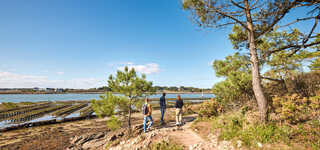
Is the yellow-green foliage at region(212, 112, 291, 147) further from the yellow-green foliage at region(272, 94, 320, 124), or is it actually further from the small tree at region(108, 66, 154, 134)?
the small tree at region(108, 66, 154, 134)

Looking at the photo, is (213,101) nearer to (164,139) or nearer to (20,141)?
(164,139)

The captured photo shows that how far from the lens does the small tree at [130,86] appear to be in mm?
9617

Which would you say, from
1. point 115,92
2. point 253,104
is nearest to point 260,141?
point 253,104

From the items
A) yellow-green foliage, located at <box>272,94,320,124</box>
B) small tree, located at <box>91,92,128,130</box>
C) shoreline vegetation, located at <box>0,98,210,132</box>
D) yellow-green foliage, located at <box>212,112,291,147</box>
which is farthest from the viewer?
shoreline vegetation, located at <box>0,98,210,132</box>

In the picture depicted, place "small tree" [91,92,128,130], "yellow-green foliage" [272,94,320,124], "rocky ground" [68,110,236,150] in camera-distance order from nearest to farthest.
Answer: "yellow-green foliage" [272,94,320,124] < "rocky ground" [68,110,236,150] < "small tree" [91,92,128,130]

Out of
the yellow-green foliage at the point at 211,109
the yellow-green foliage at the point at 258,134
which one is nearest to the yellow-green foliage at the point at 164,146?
the yellow-green foliage at the point at 258,134

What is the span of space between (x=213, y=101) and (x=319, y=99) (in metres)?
5.75

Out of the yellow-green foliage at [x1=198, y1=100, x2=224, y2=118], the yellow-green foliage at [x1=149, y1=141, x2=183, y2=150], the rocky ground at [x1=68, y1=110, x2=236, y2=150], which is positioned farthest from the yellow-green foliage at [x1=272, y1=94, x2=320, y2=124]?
the yellow-green foliage at [x1=198, y1=100, x2=224, y2=118]

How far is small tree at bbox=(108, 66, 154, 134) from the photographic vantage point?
9.62 m

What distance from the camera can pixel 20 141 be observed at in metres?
10.9

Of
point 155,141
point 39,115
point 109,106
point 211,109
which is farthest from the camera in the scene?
point 39,115

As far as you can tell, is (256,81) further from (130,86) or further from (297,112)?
(130,86)

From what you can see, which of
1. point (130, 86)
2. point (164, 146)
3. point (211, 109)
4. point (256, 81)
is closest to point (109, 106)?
point (130, 86)

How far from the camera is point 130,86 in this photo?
9633 millimetres
